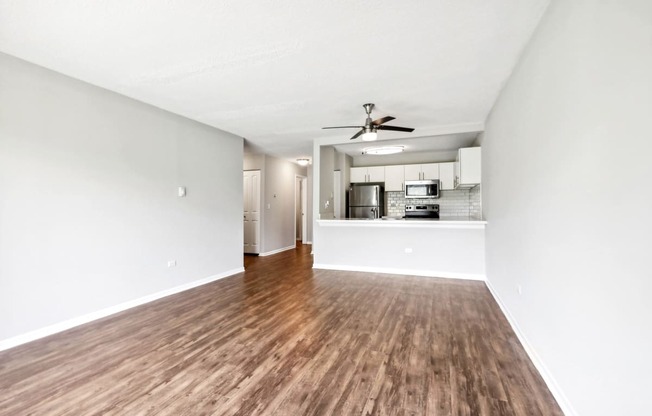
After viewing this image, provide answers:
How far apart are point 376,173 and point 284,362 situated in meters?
5.24

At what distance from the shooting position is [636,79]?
108cm

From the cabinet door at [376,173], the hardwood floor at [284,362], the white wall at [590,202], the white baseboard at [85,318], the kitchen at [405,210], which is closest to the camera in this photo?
the white wall at [590,202]

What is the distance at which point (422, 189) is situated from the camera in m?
6.35

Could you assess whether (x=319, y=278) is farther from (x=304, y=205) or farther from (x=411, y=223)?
(x=304, y=205)

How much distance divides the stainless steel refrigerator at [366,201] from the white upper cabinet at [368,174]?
14cm

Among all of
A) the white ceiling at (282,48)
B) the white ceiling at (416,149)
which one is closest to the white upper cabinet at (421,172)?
the white ceiling at (416,149)

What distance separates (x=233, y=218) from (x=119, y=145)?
2206 millimetres

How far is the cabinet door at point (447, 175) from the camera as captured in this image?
6.25 m

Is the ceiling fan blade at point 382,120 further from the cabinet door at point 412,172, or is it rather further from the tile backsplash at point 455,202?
the tile backsplash at point 455,202

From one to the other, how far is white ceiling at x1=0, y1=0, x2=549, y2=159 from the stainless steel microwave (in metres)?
2.57

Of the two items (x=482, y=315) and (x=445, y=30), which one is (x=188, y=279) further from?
(x=445, y=30)

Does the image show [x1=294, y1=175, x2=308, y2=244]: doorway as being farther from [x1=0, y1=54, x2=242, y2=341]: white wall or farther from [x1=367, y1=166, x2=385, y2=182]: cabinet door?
[x1=0, y1=54, x2=242, y2=341]: white wall

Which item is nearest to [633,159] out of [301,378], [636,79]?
[636,79]


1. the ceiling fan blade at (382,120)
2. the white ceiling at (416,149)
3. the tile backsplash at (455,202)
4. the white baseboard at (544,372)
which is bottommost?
the white baseboard at (544,372)
